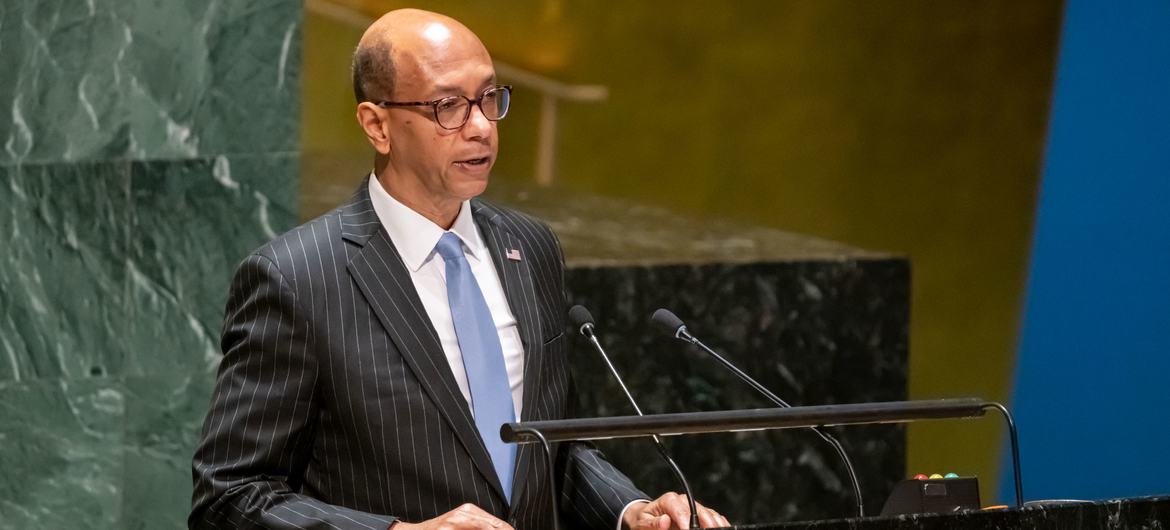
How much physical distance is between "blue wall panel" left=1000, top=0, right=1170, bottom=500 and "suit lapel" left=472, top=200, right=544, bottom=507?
3.58m

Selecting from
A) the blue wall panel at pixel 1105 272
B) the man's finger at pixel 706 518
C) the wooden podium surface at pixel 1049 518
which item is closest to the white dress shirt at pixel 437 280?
the man's finger at pixel 706 518

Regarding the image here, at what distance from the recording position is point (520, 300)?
254 cm

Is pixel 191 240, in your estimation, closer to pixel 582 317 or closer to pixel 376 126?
pixel 376 126

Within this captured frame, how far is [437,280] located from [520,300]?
0.14 metres

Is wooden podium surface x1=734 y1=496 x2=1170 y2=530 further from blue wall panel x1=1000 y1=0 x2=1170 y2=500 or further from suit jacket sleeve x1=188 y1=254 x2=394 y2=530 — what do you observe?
blue wall panel x1=1000 y1=0 x2=1170 y2=500

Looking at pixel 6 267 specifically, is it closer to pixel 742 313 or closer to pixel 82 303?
pixel 82 303

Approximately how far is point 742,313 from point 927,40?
2.16 m

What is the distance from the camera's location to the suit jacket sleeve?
2293mm

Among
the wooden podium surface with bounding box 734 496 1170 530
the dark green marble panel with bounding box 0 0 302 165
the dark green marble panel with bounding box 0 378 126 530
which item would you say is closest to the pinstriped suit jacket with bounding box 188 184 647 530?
the wooden podium surface with bounding box 734 496 1170 530

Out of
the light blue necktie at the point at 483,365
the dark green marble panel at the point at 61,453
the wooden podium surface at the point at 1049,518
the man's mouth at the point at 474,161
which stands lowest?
the dark green marble panel at the point at 61,453

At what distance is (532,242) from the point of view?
2664mm

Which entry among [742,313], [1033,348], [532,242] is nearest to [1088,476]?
[1033,348]

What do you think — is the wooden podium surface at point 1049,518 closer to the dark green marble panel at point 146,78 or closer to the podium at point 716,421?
the podium at point 716,421

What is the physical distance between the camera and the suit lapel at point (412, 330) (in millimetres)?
2365
